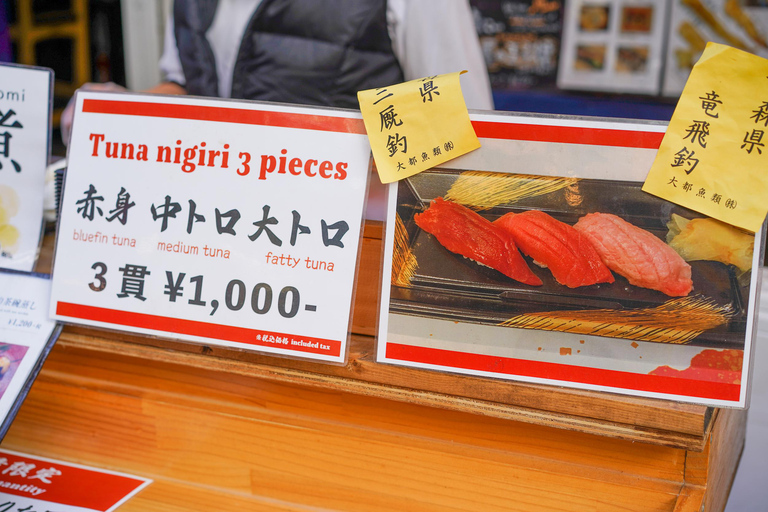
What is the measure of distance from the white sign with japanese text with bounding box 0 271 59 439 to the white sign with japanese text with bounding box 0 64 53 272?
0.18 ft

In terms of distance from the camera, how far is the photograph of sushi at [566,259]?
68 cm

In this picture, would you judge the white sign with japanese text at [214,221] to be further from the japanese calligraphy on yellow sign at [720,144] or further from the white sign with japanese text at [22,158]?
the japanese calligraphy on yellow sign at [720,144]

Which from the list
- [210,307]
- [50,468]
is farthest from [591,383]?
[50,468]

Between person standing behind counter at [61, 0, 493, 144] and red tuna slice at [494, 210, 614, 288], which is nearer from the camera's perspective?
red tuna slice at [494, 210, 614, 288]

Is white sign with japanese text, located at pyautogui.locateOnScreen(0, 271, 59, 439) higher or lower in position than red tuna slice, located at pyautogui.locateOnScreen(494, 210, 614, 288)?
lower

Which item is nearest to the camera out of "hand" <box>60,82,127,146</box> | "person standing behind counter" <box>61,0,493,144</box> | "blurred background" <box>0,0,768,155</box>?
"hand" <box>60,82,127,146</box>

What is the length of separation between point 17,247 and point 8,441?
359 mm

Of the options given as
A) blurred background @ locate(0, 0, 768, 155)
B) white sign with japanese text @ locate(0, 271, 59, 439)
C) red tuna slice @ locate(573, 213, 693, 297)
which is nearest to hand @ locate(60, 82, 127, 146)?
white sign with japanese text @ locate(0, 271, 59, 439)

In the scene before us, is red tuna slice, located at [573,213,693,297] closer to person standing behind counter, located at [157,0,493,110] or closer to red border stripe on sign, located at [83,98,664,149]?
red border stripe on sign, located at [83,98,664,149]

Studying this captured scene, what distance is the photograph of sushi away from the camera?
68cm

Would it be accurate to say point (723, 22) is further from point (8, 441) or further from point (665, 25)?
point (8, 441)

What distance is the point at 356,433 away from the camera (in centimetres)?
84

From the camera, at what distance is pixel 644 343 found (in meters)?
0.69

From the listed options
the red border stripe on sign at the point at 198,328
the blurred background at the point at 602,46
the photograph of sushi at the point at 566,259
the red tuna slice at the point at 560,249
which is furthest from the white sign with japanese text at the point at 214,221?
the blurred background at the point at 602,46
